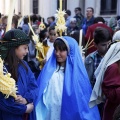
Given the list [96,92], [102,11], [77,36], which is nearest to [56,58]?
[96,92]

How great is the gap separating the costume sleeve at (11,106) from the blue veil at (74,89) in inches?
24.2

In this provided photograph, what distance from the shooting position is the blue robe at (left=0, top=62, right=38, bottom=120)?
3.13 metres

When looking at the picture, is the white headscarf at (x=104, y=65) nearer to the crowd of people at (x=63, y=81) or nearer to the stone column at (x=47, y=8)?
the crowd of people at (x=63, y=81)

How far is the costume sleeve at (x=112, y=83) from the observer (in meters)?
3.02

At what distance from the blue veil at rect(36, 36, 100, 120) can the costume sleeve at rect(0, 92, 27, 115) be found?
61cm

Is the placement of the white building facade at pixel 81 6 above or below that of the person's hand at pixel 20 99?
above

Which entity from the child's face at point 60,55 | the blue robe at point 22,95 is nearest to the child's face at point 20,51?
the blue robe at point 22,95

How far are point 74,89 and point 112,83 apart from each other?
0.74m

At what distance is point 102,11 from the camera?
17.6m

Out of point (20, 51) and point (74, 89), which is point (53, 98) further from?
point (20, 51)

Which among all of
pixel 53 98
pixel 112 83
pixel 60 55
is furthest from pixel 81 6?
pixel 112 83

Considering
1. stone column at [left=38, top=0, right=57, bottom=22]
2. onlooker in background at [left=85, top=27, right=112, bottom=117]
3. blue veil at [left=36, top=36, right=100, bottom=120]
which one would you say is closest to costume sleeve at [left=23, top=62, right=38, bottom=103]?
blue veil at [left=36, top=36, right=100, bottom=120]

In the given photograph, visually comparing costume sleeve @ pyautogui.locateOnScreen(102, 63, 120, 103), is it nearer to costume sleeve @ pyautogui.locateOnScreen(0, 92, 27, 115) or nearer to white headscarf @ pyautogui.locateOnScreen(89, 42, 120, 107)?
white headscarf @ pyautogui.locateOnScreen(89, 42, 120, 107)

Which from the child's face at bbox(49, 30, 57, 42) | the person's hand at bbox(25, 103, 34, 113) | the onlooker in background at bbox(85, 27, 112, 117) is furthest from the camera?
the child's face at bbox(49, 30, 57, 42)
